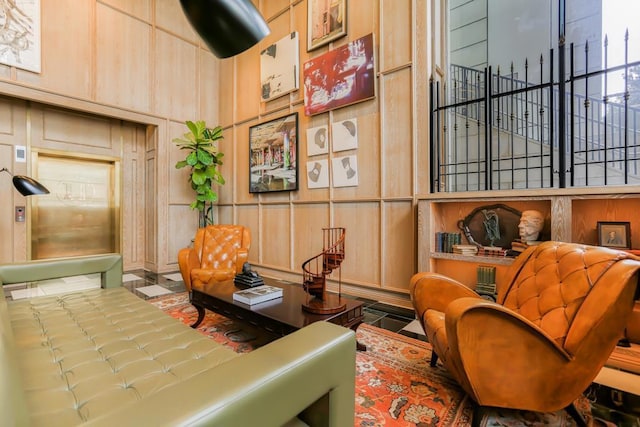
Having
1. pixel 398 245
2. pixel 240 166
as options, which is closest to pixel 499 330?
pixel 398 245

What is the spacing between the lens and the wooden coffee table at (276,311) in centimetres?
196

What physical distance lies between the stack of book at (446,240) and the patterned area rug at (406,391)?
3.65 ft

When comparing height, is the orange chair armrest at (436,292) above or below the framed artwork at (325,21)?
below

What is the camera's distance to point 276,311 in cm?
213

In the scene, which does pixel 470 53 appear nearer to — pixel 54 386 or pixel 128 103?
pixel 128 103

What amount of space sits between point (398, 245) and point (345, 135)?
1661 millimetres

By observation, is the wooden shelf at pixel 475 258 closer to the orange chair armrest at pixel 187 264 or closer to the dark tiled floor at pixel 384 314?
the dark tiled floor at pixel 384 314

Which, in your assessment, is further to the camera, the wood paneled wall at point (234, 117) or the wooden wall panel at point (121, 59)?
the wooden wall panel at point (121, 59)

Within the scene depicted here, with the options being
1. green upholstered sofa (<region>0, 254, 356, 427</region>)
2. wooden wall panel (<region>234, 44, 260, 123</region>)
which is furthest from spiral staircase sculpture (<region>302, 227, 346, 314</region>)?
wooden wall panel (<region>234, 44, 260, 123</region>)

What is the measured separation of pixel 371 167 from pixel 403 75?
45.7 inches

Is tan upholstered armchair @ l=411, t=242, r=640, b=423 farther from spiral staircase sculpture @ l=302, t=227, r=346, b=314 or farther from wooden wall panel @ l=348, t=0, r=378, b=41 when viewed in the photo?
wooden wall panel @ l=348, t=0, r=378, b=41

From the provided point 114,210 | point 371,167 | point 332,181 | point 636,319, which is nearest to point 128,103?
point 114,210

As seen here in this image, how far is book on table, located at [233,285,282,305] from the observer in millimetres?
2262

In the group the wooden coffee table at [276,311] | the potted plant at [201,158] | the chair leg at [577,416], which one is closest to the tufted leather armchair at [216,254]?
the wooden coffee table at [276,311]
